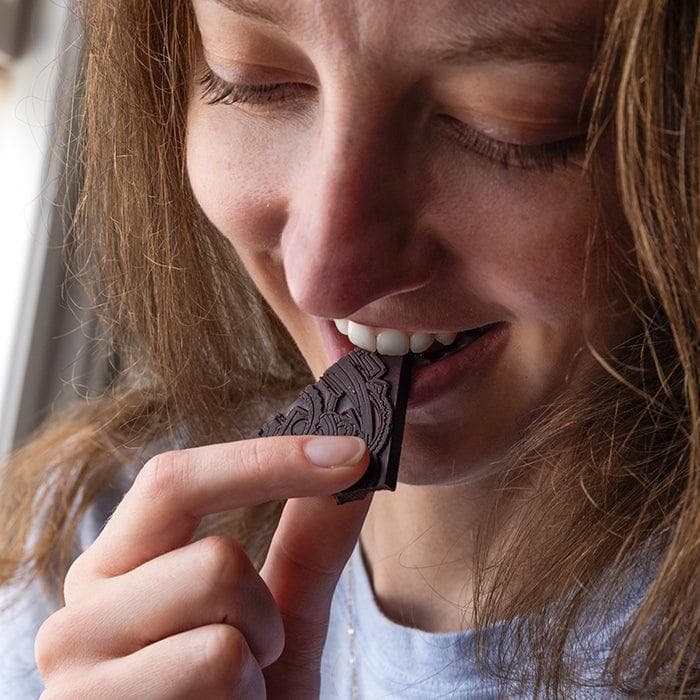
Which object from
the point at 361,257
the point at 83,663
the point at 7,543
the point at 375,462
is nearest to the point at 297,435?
the point at 375,462

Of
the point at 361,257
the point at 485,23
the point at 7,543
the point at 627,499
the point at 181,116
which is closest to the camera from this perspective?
the point at 485,23

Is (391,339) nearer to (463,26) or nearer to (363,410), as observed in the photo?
(363,410)

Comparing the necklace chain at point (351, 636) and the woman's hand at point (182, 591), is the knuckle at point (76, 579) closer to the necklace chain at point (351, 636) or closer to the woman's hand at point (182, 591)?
the woman's hand at point (182, 591)

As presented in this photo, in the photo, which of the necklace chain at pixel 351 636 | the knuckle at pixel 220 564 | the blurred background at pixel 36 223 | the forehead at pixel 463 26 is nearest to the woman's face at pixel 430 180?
the forehead at pixel 463 26

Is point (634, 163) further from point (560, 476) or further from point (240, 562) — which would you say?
point (240, 562)

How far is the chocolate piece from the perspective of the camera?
968 millimetres

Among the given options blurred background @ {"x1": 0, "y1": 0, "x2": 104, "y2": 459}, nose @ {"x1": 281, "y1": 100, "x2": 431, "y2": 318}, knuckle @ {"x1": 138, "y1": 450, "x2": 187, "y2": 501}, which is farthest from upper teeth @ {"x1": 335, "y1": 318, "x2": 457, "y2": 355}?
blurred background @ {"x1": 0, "y1": 0, "x2": 104, "y2": 459}

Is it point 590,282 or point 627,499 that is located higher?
point 590,282

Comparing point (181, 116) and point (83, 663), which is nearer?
point (83, 663)

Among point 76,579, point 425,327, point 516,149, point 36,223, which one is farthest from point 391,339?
point 36,223

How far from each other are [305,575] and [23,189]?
1033 mm

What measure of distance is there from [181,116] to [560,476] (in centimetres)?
64

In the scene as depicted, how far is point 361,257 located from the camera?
92 cm

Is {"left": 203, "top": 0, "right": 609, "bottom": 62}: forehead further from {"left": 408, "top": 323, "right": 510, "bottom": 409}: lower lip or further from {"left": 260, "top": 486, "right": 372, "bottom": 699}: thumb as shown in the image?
{"left": 260, "top": 486, "right": 372, "bottom": 699}: thumb
